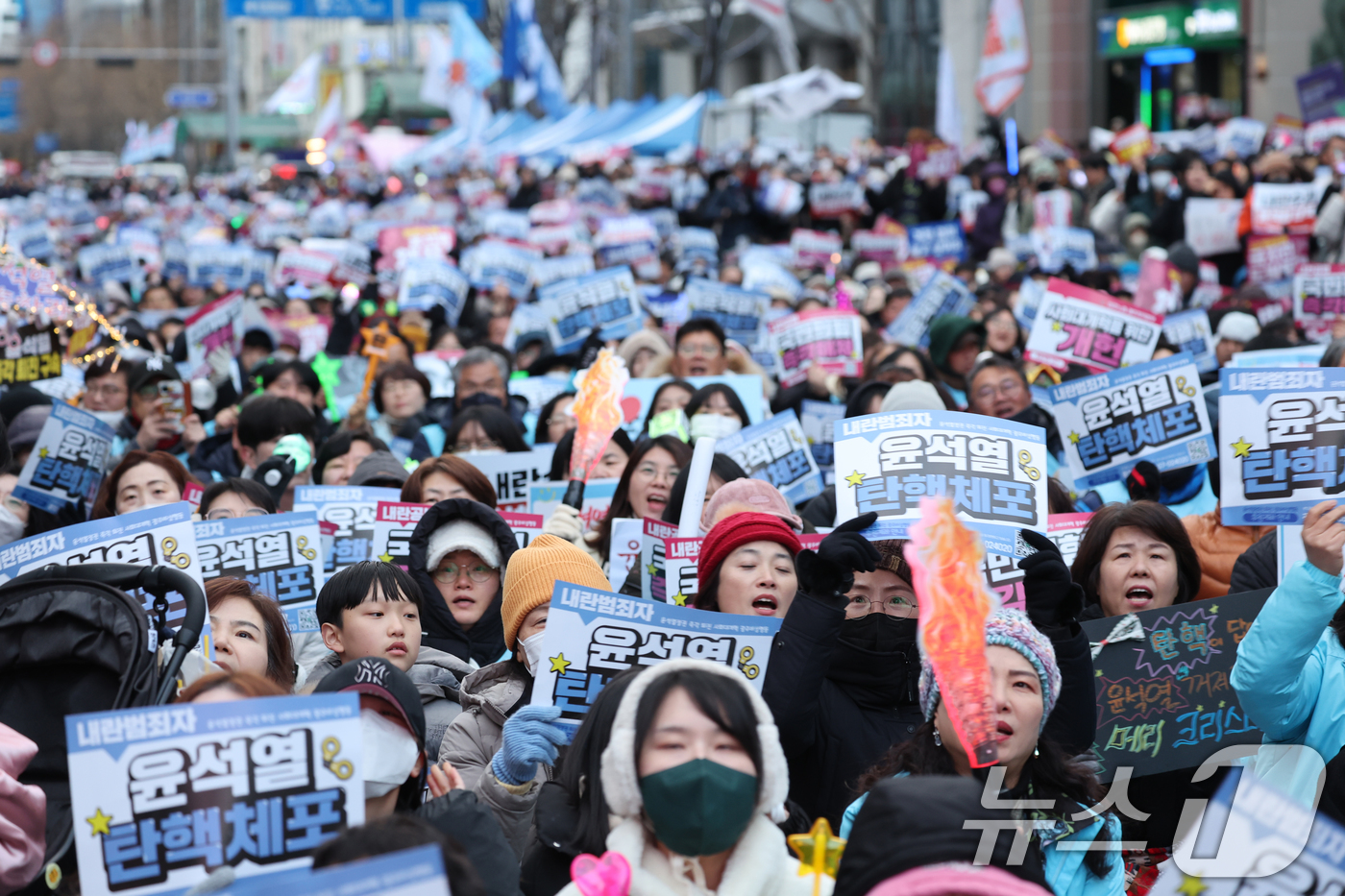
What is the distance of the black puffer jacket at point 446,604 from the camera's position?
5227 mm

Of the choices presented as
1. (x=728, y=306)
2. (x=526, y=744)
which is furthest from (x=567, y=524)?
(x=728, y=306)

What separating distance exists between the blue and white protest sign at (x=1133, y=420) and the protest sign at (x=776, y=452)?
1.15 meters

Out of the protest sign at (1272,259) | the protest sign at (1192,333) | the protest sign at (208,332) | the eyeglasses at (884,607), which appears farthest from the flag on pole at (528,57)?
the eyeglasses at (884,607)

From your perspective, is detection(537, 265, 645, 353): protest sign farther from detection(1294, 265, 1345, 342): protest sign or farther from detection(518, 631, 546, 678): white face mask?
detection(518, 631, 546, 678): white face mask

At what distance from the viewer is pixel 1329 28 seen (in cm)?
2547

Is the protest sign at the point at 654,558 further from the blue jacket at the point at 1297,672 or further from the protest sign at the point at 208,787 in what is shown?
the protest sign at the point at 208,787

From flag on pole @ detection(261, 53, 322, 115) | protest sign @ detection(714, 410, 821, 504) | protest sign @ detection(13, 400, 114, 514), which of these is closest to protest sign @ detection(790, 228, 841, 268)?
protest sign @ detection(714, 410, 821, 504)

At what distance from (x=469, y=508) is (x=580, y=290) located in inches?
215

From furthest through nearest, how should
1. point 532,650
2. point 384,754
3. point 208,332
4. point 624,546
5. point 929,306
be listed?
1. point 929,306
2. point 208,332
3. point 624,546
4. point 532,650
5. point 384,754

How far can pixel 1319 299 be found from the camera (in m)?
9.41

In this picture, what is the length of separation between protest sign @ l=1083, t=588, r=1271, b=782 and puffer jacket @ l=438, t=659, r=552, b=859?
166 centimetres

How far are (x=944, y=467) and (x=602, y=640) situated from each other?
116cm

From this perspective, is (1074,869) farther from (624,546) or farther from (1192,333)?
(1192,333)

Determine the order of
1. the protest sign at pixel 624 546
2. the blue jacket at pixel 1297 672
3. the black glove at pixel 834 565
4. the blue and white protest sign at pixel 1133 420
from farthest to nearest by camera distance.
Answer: the blue and white protest sign at pixel 1133 420 < the protest sign at pixel 624 546 < the black glove at pixel 834 565 < the blue jacket at pixel 1297 672
